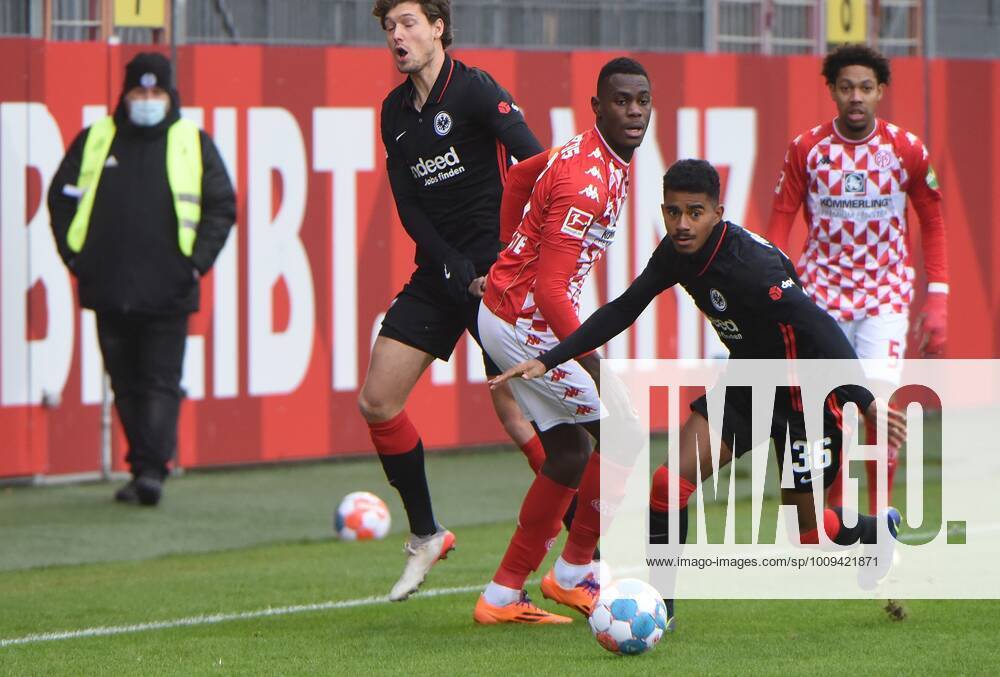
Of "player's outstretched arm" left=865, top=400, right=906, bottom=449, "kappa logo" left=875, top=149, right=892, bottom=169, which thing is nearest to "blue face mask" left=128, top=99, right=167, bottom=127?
"kappa logo" left=875, top=149, right=892, bottom=169

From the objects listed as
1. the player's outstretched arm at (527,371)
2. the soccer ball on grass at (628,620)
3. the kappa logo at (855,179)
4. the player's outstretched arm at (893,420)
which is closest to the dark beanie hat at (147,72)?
the kappa logo at (855,179)

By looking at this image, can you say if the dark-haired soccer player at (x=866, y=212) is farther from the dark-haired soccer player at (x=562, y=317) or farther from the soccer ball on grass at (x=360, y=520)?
the soccer ball on grass at (x=360, y=520)

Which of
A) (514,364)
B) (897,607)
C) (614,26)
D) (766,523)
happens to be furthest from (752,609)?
(614,26)

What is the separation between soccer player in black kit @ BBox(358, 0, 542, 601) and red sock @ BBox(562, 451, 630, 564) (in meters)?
0.51

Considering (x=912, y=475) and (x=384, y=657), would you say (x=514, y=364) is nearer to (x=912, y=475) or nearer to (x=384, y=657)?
(x=384, y=657)

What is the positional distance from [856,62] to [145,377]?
14.5ft

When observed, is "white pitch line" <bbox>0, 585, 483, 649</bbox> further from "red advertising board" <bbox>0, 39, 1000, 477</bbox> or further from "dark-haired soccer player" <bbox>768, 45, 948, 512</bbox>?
"red advertising board" <bbox>0, 39, 1000, 477</bbox>

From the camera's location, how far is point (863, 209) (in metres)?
8.17

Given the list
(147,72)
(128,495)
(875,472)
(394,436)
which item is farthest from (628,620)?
(147,72)

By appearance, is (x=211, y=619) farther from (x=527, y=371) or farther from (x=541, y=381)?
(x=527, y=371)

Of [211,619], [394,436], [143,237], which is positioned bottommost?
[211,619]

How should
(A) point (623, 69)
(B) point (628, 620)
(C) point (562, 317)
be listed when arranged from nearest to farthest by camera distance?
1. (B) point (628, 620)
2. (C) point (562, 317)
3. (A) point (623, 69)

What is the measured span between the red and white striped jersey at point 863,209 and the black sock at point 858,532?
5.41ft

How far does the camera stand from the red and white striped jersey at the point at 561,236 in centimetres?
625
